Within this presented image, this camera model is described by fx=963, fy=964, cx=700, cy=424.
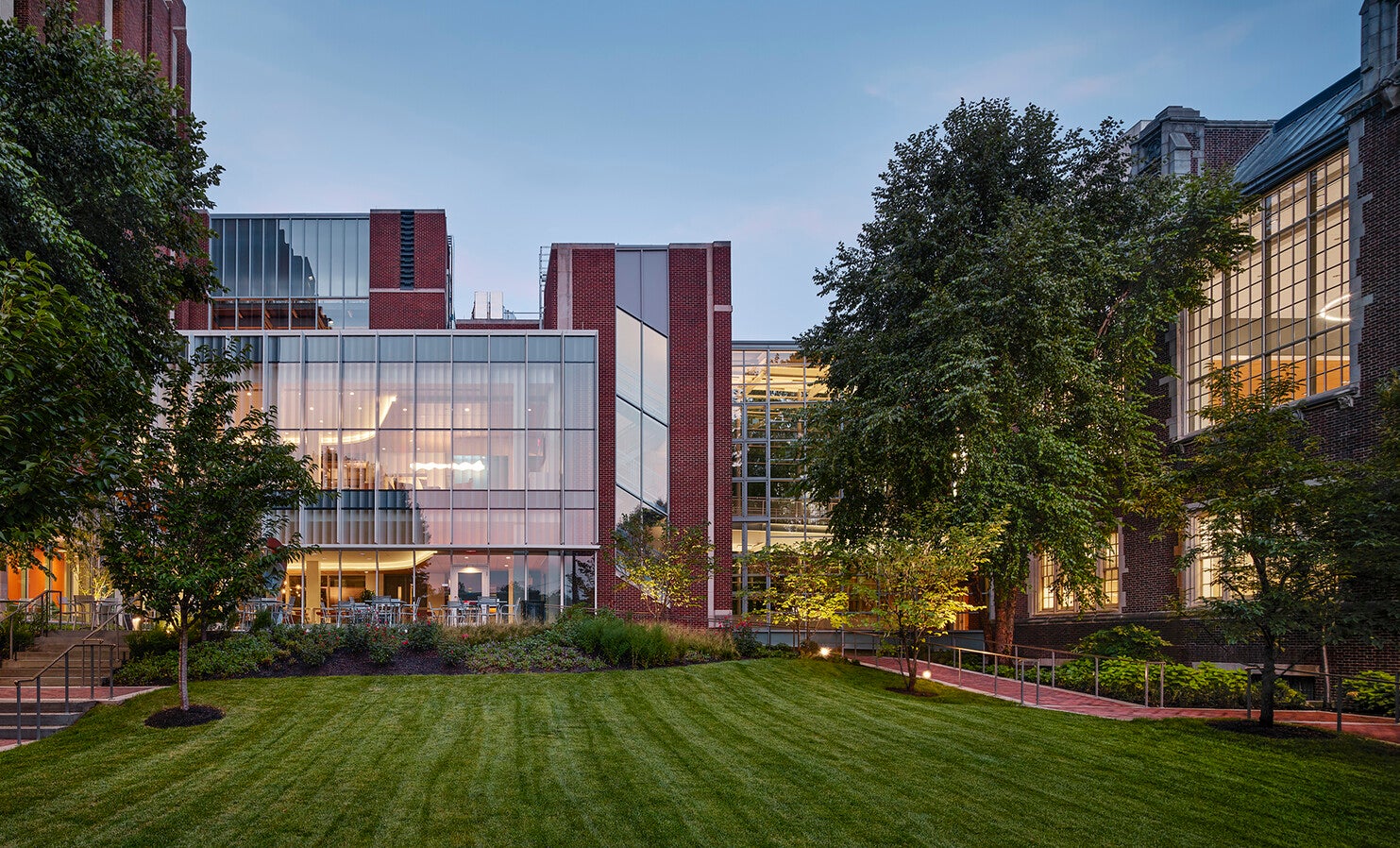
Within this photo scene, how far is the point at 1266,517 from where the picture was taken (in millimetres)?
14445

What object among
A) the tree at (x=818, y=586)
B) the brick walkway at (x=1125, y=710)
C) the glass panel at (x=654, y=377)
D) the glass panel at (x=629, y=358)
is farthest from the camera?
the glass panel at (x=654, y=377)

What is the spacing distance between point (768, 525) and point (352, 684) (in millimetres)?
22960

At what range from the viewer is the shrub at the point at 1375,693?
16.3 meters

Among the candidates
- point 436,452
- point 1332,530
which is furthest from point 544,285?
point 1332,530

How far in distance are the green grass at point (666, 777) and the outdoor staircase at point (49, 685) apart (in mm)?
596

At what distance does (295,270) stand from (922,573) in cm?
3284

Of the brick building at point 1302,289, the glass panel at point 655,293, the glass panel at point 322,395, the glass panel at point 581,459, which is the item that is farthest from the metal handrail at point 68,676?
the glass panel at point 655,293

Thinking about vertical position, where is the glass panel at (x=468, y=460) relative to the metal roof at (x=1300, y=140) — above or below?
below

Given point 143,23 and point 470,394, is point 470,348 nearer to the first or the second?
point 470,394

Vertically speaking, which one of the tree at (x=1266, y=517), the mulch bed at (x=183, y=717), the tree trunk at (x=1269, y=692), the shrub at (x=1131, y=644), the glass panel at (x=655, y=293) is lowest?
the shrub at (x=1131, y=644)

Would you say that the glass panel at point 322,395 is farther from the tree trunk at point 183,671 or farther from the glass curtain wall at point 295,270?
the tree trunk at point 183,671

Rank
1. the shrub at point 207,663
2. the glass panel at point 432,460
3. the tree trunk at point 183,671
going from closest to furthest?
the tree trunk at point 183,671 < the shrub at point 207,663 < the glass panel at point 432,460

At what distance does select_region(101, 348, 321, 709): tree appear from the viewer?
1437cm

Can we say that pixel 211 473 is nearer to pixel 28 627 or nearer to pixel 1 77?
pixel 1 77
